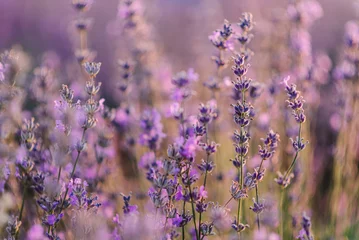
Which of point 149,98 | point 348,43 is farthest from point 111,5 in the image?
point 348,43

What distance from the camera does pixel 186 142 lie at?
1669mm

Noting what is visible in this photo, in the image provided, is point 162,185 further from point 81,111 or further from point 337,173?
point 337,173

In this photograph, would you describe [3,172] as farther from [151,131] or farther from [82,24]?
[82,24]

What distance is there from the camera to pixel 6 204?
5.69ft

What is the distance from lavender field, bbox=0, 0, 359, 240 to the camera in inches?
66.0

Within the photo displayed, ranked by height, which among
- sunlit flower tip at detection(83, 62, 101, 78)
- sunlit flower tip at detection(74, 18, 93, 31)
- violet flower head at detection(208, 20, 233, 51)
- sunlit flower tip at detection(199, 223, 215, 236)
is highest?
sunlit flower tip at detection(74, 18, 93, 31)

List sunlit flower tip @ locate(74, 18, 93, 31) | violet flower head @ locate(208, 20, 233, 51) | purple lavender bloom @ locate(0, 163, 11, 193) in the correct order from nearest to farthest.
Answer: purple lavender bloom @ locate(0, 163, 11, 193), violet flower head @ locate(208, 20, 233, 51), sunlit flower tip @ locate(74, 18, 93, 31)

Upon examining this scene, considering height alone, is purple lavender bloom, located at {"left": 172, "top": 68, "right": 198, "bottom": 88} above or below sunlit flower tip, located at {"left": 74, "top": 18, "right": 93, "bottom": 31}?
below

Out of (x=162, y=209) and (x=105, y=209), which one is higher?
(x=105, y=209)

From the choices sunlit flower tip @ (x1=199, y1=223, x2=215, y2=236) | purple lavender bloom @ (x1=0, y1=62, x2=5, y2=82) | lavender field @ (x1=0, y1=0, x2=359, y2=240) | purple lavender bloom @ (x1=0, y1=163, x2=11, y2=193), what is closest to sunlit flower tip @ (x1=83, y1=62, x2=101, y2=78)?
lavender field @ (x1=0, y1=0, x2=359, y2=240)

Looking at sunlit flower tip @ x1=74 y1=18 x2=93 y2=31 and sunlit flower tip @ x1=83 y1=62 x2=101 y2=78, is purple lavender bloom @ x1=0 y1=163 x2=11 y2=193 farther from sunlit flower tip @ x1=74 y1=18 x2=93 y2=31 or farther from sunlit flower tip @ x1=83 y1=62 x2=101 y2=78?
sunlit flower tip @ x1=74 y1=18 x2=93 y2=31

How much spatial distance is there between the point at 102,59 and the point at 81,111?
6063mm

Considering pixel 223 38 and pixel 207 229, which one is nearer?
pixel 207 229

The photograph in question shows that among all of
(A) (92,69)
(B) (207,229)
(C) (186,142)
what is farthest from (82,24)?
(B) (207,229)
